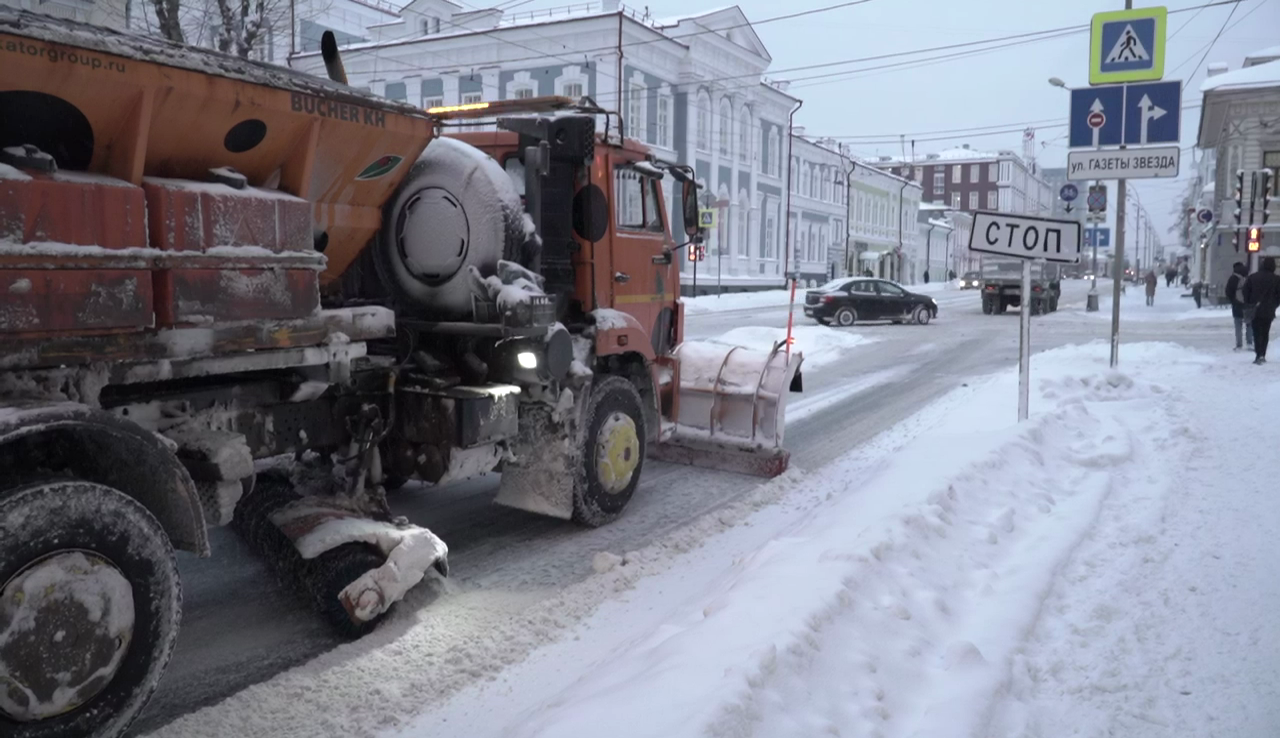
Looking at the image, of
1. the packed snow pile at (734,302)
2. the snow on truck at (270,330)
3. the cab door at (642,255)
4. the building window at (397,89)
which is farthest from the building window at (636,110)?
the snow on truck at (270,330)

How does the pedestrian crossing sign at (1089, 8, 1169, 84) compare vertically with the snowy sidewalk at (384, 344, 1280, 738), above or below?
above

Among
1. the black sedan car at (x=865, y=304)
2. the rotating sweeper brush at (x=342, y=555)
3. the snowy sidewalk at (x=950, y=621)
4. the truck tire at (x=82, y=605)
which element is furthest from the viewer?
the black sedan car at (x=865, y=304)

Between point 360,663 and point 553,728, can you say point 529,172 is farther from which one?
point 553,728

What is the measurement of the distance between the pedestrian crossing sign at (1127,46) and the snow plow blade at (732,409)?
20.4 ft

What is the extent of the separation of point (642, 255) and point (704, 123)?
37100 mm

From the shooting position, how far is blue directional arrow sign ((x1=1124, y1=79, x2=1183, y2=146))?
36.0ft

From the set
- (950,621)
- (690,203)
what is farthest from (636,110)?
(950,621)

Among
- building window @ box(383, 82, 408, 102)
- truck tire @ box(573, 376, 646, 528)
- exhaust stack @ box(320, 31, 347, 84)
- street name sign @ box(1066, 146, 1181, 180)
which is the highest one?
building window @ box(383, 82, 408, 102)

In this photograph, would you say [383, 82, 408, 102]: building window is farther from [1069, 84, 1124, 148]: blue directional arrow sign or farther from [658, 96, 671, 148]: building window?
[1069, 84, 1124, 148]: blue directional arrow sign

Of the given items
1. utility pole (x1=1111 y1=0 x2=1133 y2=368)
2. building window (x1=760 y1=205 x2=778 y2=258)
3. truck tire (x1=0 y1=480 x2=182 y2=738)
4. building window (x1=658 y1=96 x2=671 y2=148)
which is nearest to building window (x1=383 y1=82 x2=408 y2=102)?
building window (x1=658 y1=96 x2=671 y2=148)

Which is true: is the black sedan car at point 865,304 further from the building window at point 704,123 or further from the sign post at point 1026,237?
the sign post at point 1026,237

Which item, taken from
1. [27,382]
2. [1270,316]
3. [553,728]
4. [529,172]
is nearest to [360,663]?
[553,728]

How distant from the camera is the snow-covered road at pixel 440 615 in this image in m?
3.81

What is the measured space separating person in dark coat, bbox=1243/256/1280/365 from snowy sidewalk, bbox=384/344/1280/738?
900 cm
